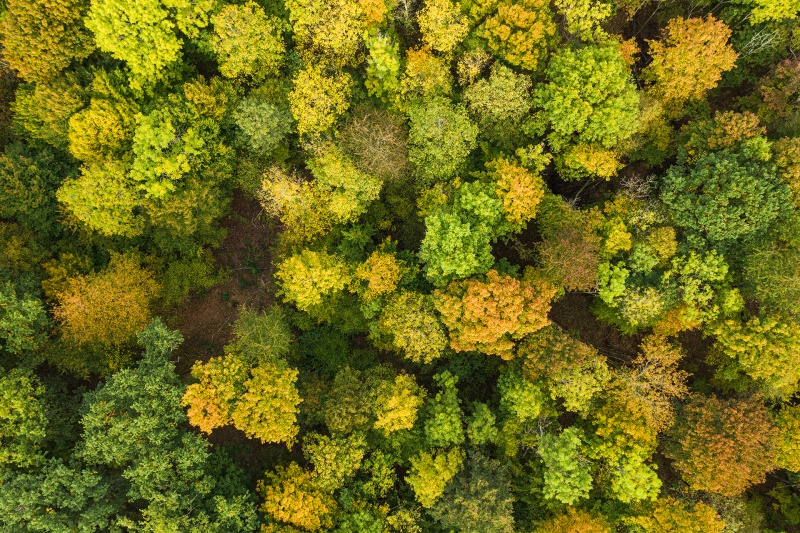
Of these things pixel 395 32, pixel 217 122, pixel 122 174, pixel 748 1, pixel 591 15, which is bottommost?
pixel 122 174

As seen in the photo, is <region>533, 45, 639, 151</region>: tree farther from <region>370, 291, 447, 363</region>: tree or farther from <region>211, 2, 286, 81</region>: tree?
<region>211, 2, 286, 81</region>: tree

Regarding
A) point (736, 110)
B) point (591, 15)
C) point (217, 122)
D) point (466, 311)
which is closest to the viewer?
point (466, 311)

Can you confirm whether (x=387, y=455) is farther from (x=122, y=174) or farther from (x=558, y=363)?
(x=122, y=174)

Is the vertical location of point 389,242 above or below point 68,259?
above

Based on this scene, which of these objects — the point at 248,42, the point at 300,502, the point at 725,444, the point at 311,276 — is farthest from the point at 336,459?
the point at 248,42

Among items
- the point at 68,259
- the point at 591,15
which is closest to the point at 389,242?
the point at 591,15

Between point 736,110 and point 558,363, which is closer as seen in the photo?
point 558,363

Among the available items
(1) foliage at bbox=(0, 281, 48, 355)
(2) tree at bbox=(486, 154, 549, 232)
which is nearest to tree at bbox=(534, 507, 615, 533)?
(2) tree at bbox=(486, 154, 549, 232)

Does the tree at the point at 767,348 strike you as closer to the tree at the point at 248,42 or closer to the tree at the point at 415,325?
the tree at the point at 415,325

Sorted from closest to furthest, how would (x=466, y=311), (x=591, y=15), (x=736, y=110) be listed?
(x=466, y=311)
(x=591, y=15)
(x=736, y=110)
